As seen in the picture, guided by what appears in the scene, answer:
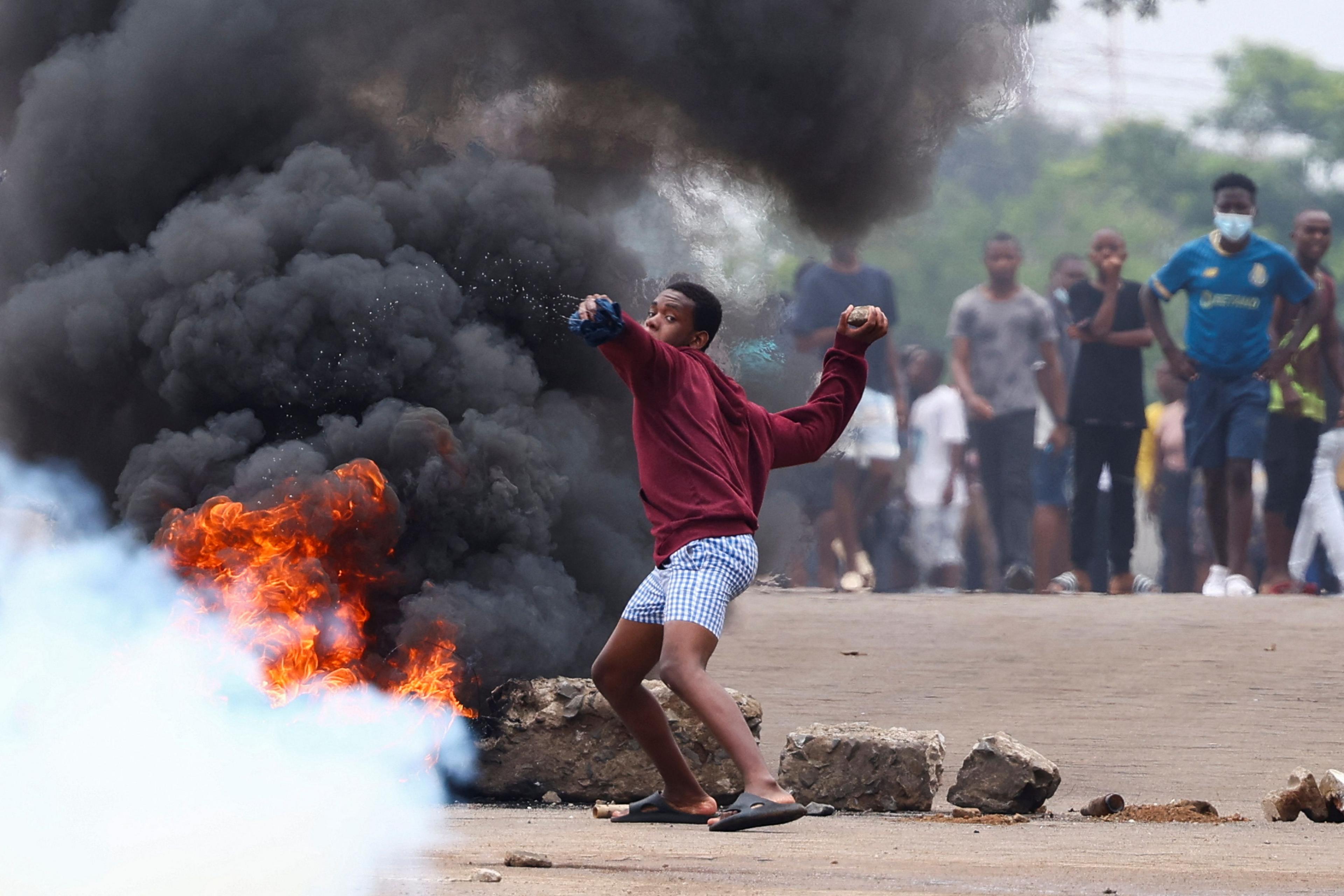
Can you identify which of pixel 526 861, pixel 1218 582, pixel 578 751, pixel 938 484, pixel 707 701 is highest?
pixel 938 484

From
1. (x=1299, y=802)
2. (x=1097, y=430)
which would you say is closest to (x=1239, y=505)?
(x=1097, y=430)

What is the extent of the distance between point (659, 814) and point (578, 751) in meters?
1.49

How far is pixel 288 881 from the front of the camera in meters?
4.70

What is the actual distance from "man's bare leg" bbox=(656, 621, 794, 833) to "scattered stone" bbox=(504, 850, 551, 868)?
0.70 m

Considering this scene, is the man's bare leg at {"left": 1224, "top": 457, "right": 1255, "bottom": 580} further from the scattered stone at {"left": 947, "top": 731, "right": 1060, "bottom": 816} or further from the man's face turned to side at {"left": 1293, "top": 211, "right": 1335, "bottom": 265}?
the scattered stone at {"left": 947, "top": 731, "right": 1060, "bottom": 816}

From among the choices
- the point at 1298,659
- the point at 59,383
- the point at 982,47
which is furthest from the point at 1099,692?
the point at 59,383

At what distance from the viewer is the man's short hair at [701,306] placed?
20.1ft

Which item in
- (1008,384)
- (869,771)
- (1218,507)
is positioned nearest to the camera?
(869,771)

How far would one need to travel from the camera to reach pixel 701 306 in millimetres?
6133

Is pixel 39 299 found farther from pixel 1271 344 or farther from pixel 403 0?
pixel 1271 344

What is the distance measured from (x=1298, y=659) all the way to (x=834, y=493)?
4.89 metres

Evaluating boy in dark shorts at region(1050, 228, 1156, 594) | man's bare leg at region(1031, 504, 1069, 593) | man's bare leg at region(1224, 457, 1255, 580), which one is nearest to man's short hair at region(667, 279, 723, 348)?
man's bare leg at region(1224, 457, 1255, 580)

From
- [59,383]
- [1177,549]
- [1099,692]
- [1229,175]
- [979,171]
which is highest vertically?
[979,171]

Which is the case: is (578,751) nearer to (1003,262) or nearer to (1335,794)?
(1335,794)
